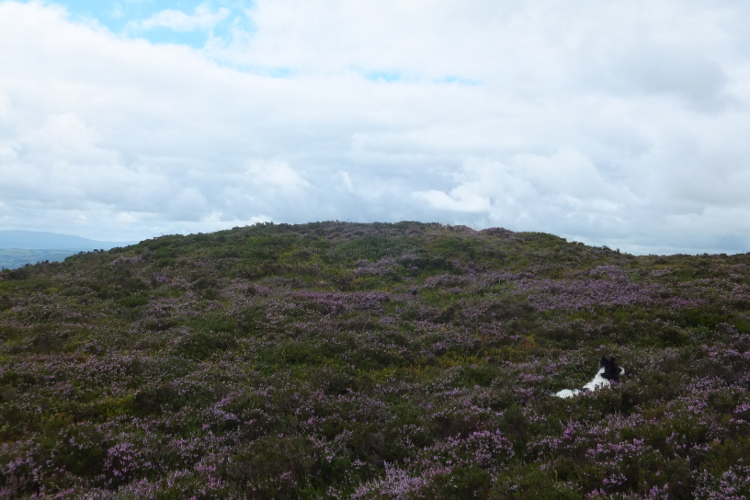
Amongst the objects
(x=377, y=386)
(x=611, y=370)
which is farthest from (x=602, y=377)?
(x=377, y=386)

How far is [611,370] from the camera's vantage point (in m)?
10.0

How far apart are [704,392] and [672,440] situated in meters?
2.59

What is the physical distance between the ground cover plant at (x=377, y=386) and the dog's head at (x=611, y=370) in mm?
487

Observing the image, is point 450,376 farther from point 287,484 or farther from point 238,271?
point 238,271

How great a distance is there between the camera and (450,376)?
1124cm

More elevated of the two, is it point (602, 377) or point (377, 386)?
point (602, 377)

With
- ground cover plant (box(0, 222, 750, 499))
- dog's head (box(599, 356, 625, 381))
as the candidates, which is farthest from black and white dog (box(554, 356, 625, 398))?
ground cover plant (box(0, 222, 750, 499))

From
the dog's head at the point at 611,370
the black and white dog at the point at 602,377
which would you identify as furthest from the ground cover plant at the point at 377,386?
the dog's head at the point at 611,370

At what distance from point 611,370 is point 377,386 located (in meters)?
5.98

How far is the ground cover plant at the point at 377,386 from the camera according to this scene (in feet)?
20.9

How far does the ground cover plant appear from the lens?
6.37 metres

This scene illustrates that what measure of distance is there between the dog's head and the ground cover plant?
487 millimetres

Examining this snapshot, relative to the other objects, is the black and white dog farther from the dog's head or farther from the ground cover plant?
the ground cover plant

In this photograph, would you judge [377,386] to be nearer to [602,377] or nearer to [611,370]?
[602,377]
